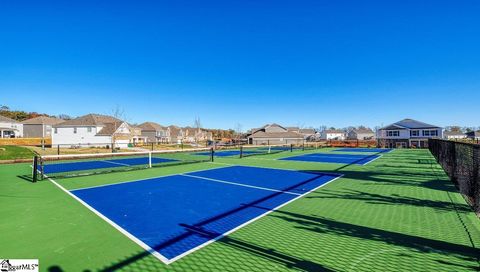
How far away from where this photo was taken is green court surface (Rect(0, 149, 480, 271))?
13.0ft

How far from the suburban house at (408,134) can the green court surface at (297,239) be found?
151 feet

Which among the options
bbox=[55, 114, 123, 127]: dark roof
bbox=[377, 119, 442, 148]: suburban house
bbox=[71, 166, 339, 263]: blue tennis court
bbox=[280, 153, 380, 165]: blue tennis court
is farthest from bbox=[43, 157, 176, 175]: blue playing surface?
bbox=[377, 119, 442, 148]: suburban house

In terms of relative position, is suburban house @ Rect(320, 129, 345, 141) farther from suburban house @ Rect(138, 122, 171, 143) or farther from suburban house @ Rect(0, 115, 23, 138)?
suburban house @ Rect(0, 115, 23, 138)

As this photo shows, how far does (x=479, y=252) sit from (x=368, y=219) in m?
1.98

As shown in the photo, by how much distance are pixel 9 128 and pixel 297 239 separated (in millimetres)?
69701

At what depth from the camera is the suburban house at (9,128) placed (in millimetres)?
53394

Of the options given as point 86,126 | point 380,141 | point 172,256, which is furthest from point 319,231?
point 380,141

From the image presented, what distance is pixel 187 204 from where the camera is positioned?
7496 mm

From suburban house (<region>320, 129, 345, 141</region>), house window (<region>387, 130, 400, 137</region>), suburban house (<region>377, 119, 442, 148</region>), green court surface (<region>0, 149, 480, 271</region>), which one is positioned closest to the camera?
green court surface (<region>0, 149, 480, 271</region>)

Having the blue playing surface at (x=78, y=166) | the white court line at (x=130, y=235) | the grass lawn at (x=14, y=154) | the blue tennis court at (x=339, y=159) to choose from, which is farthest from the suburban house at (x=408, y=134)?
the grass lawn at (x=14, y=154)

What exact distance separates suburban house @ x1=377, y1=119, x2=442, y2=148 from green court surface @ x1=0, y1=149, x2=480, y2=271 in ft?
151

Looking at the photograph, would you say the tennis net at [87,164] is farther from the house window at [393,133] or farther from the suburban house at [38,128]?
the house window at [393,133]

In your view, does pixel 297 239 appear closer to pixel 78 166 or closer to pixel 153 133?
pixel 78 166

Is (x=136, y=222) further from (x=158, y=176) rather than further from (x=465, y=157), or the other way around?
(x=465, y=157)
